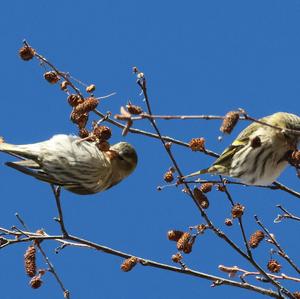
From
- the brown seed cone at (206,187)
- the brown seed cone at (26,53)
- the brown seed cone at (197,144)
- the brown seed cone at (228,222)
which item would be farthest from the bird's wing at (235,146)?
the brown seed cone at (26,53)

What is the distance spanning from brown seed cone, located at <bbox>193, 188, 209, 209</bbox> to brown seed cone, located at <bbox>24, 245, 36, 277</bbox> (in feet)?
4.26

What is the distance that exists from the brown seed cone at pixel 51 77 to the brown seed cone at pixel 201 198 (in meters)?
1.36

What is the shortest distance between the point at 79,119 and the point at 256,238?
1538 millimetres

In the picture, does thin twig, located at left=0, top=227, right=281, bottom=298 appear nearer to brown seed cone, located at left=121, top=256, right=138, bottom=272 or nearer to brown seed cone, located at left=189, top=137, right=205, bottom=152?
brown seed cone, located at left=121, top=256, right=138, bottom=272

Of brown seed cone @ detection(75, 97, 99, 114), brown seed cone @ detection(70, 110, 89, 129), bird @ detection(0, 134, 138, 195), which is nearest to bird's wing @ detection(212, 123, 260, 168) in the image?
bird @ detection(0, 134, 138, 195)

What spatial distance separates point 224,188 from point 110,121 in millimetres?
1146

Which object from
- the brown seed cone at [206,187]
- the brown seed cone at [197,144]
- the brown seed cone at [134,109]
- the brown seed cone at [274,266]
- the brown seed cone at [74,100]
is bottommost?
the brown seed cone at [274,266]

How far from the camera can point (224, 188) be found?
409cm

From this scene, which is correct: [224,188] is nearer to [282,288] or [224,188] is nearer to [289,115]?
[282,288]

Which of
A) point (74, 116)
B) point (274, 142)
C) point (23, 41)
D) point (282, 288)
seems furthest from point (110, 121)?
point (282, 288)

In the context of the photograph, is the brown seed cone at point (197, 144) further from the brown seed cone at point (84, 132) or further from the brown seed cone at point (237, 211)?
the brown seed cone at point (84, 132)

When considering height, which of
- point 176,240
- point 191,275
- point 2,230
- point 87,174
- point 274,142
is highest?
point 87,174

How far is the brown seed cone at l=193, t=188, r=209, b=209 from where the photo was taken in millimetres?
3906

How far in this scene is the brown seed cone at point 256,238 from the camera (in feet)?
13.6
